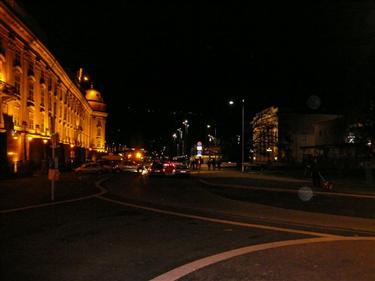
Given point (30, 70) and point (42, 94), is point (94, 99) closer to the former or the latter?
point (42, 94)

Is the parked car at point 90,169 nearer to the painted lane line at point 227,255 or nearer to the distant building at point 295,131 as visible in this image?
the distant building at point 295,131

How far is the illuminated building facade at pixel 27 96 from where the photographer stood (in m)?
39.8

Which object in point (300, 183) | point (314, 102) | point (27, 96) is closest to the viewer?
point (300, 183)

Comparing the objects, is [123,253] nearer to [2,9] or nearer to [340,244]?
[340,244]

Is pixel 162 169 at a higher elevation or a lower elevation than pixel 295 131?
lower

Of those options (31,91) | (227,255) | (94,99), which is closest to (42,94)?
(31,91)

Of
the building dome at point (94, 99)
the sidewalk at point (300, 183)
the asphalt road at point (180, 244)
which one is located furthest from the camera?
the building dome at point (94, 99)

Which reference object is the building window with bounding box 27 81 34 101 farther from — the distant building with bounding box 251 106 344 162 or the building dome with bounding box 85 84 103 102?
the building dome with bounding box 85 84 103 102

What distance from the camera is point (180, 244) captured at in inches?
380

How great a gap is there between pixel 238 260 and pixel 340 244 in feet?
9.20

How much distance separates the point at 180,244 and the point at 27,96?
41.9 meters

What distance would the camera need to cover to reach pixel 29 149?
47125 mm

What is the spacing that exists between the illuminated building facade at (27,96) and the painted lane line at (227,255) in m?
12.0

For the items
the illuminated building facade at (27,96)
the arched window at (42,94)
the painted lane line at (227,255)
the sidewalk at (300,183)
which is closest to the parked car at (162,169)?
the sidewalk at (300,183)
